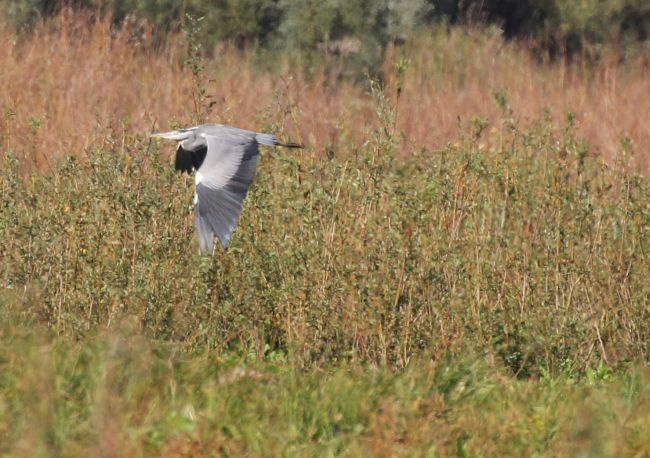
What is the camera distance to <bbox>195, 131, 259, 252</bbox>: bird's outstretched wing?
196 inches

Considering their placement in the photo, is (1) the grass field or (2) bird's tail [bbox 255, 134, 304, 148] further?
(2) bird's tail [bbox 255, 134, 304, 148]

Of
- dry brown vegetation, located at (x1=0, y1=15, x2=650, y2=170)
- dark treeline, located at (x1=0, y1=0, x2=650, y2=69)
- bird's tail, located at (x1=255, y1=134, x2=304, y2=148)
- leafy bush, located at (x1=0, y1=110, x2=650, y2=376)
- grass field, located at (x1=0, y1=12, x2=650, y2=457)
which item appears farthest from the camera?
dark treeline, located at (x1=0, y1=0, x2=650, y2=69)

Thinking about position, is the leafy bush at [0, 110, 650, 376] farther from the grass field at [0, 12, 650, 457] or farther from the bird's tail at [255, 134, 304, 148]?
the bird's tail at [255, 134, 304, 148]

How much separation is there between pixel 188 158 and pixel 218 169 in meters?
0.67

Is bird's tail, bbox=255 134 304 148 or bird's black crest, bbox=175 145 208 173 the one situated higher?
bird's tail, bbox=255 134 304 148

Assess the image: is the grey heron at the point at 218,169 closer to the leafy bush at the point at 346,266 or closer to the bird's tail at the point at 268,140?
the bird's tail at the point at 268,140

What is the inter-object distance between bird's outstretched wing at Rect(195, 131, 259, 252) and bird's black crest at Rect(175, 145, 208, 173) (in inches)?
10.3

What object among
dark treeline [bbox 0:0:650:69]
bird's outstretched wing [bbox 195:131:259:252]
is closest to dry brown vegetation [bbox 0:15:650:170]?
dark treeline [bbox 0:0:650:69]

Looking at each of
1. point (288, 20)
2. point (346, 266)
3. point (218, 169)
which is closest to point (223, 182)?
point (218, 169)

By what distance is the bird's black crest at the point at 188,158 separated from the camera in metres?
5.94

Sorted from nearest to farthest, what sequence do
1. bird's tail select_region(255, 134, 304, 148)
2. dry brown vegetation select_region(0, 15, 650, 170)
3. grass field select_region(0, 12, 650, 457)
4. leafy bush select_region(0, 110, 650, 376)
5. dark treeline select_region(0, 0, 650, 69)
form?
grass field select_region(0, 12, 650, 457) < leafy bush select_region(0, 110, 650, 376) < bird's tail select_region(255, 134, 304, 148) < dry brown vegetation select_region(0, 15, 650, 170) < dark treeline select_region(0, 0, 650, 69)

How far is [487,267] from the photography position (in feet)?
17.1

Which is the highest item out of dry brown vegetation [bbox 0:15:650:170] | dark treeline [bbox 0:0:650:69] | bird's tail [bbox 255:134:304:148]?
bird's tail [bbox 255:134:304:148]

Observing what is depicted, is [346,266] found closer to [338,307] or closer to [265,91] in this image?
[338,307]
